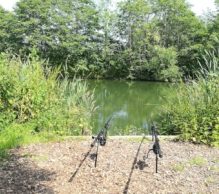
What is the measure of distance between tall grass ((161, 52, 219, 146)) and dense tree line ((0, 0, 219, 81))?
20.4 metres

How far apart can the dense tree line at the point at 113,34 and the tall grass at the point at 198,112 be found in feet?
67.0

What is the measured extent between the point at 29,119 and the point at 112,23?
25041 mm

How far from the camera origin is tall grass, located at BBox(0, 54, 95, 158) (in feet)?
17.0

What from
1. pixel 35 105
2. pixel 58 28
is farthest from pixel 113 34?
pixel 35 105

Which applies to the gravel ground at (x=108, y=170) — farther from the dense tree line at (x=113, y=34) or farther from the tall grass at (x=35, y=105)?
the dense tree line at (x=113, y=34)

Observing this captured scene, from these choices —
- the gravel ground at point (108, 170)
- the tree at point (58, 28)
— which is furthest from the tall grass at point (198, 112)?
the tree at point (58, 28)

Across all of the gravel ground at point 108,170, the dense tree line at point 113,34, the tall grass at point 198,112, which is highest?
the dense tree line at point 113,34

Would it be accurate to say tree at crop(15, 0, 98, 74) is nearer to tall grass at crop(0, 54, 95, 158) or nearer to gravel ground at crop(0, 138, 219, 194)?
tall grass at crop(0, 54, 95, 158)

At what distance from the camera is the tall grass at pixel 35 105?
5.20 metres

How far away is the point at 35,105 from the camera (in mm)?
5461

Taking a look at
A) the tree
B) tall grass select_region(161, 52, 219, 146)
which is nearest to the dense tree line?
the tree

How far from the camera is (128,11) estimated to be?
28891mm

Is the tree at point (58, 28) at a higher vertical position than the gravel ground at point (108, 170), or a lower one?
higher

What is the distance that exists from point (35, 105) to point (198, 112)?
94.1 inches
